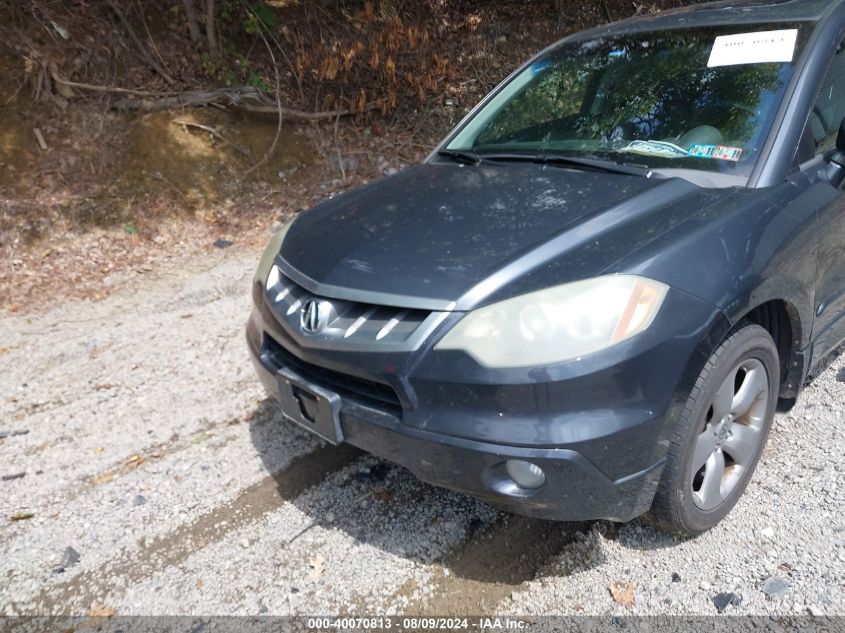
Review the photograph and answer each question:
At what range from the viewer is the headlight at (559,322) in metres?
1.97

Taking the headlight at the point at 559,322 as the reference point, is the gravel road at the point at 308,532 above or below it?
below

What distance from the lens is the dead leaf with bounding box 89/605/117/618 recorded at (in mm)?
2365

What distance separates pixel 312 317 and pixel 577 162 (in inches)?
51.6

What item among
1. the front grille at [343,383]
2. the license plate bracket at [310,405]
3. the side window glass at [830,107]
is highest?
the side window glass at [830,107]

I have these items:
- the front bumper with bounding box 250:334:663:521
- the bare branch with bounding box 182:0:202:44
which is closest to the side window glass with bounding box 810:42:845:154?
the front bumper with bounding box 250:334:663:521

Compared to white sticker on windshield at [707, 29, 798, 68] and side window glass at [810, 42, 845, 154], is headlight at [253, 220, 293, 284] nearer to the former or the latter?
white sticker on windshield at [707, 29, 798, 68]

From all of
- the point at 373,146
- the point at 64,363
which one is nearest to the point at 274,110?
the point at 373,146

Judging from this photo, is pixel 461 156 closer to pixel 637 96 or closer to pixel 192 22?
pixel 637 96

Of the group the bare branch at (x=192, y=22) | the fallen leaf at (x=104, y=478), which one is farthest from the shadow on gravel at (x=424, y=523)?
the bare branch at (x=192, y=22)

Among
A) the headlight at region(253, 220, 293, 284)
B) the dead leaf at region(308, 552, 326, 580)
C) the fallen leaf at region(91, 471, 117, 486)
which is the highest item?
the headlight at region(253, 220, 293, 284)

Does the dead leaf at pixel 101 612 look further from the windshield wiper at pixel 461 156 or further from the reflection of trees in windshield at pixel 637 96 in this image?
the reflection of trees in windshield at pixel 637 96

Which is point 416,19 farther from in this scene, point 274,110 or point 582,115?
point 582,115

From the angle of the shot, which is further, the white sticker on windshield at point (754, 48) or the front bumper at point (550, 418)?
the white sticker on windshield at point (754, 48)

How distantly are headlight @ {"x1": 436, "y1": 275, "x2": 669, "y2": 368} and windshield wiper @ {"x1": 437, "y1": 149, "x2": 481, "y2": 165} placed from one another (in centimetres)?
132
